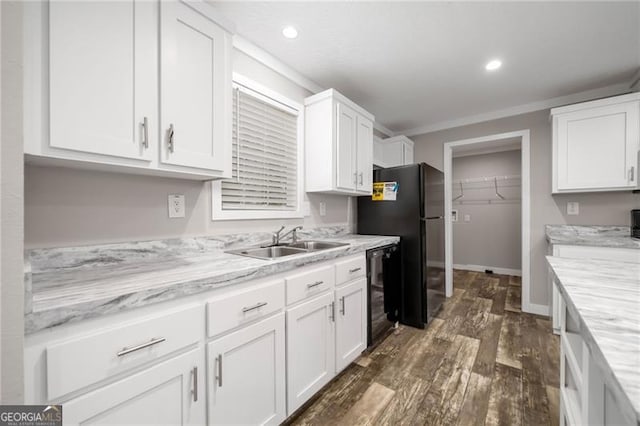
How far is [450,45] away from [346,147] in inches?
43.1

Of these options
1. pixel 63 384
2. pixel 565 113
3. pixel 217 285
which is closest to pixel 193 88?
pixel 217 285

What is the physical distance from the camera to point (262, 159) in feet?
6.91

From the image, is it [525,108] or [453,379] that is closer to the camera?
[453,379]

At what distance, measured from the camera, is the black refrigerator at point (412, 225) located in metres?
2.59

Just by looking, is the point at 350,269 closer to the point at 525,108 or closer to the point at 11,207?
the point at 11,207

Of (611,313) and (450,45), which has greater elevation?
(450,45)

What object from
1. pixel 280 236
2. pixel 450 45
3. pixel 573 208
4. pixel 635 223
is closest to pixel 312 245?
pixel 280 236

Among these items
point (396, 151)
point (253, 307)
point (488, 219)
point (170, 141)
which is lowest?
point (253, 307)

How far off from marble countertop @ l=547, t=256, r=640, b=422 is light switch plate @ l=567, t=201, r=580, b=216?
7.16ft

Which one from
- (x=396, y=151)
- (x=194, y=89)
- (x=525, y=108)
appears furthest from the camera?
(x=396, y=151)

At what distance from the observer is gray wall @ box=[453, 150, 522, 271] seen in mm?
4758

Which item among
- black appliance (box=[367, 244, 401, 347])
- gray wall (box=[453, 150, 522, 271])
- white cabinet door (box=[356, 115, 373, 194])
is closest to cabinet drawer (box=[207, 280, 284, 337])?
black appliance (box=[367, 244, 401, 347])

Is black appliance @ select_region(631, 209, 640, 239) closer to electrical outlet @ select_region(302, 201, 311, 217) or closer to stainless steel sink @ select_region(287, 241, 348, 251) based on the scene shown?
stainless steel sink @ select_region(287, 241, 348, 251)

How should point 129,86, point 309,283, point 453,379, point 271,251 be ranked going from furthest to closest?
point 271,251 < point 453,379 < point 309,283 < point 129,86
